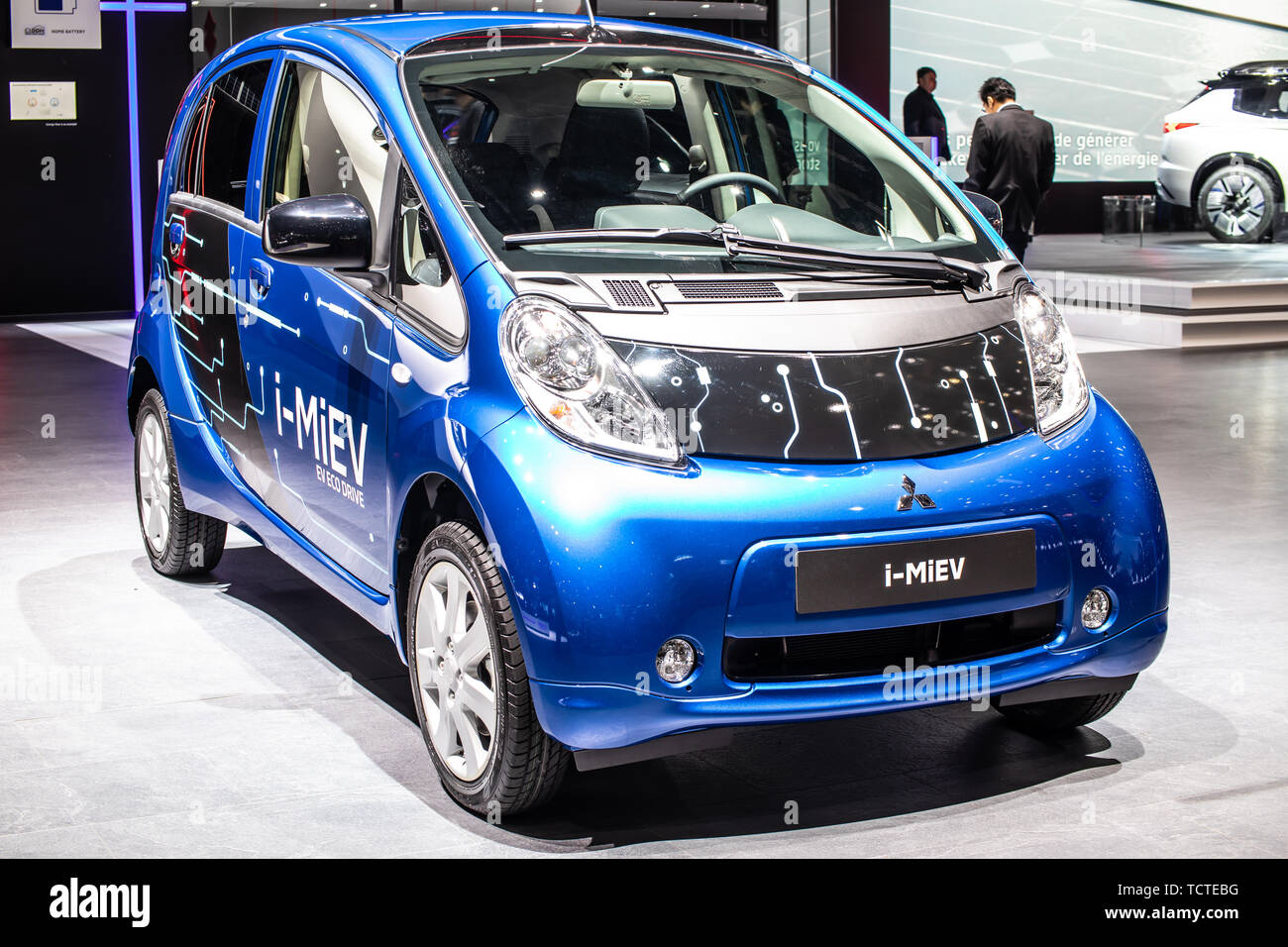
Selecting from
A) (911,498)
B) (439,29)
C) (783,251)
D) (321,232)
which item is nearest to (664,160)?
(439,29)

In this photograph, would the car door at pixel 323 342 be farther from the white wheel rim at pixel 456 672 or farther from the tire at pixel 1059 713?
the tire at pixel 1059 713

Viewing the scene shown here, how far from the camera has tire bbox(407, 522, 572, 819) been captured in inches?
125

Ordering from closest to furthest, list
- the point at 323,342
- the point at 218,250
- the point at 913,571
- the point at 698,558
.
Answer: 1. the point at 698,558
2. the point at 913,571
3. the point at 323,342
4. the point at 218,250

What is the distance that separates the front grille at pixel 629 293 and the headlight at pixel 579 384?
0.33ft

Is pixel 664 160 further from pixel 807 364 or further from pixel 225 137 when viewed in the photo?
pixel 225 137

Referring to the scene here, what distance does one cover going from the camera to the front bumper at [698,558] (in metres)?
3.01

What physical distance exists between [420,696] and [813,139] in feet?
5.93

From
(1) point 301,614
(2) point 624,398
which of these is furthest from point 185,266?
(2) point 624,398

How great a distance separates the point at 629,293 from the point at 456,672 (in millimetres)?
847

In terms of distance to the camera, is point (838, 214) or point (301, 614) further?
point (301, 614)

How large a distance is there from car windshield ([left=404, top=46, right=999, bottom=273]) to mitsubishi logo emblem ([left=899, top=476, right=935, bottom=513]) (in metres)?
0.60

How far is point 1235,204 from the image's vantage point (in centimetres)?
1777

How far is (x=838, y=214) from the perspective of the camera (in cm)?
411
